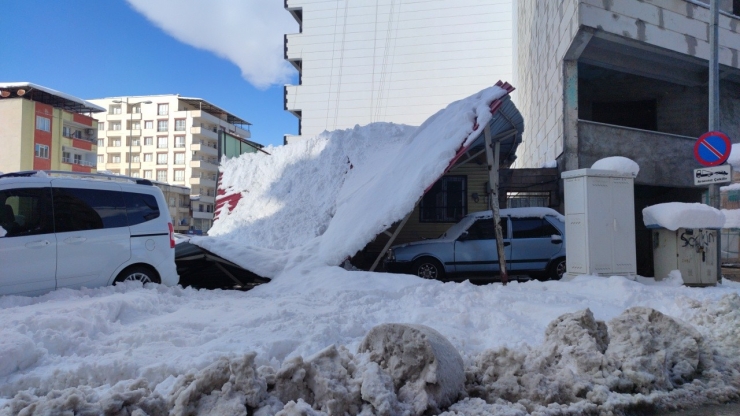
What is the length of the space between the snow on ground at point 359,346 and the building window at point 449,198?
5.34m

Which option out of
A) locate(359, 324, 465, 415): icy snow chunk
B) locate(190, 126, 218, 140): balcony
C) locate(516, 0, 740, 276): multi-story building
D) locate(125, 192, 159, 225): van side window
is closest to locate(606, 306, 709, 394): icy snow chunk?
locate(359, 324, 465, 415): icy snow chunk

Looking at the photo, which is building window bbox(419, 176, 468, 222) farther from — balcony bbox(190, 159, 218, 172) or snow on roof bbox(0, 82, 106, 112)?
balcony bbox(190, 159, 218, 172)

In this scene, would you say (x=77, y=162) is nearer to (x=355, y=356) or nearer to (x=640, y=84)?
(x=640, y=84)

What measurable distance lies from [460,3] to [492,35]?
10.7ft

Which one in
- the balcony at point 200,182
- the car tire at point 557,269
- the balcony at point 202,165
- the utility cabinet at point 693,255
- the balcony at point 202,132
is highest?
the balcony at point 202,132

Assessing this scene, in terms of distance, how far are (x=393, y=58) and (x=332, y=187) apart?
26726 mm

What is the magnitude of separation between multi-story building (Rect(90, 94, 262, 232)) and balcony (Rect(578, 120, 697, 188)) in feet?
225

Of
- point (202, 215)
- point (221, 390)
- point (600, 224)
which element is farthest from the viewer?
point (202, 215)

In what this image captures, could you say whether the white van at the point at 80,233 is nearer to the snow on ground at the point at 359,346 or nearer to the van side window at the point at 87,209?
the van side window at the point at 87,209

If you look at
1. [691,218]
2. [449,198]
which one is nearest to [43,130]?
[449,198]

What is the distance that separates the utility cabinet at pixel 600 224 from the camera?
906cm

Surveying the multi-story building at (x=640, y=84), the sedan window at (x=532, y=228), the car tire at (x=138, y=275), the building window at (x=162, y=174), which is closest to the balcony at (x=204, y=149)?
the building window at (x=162, y=174)

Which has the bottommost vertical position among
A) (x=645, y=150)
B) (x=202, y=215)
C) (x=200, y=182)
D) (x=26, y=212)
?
(x=26, y=212)

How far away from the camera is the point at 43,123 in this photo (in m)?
55.6
